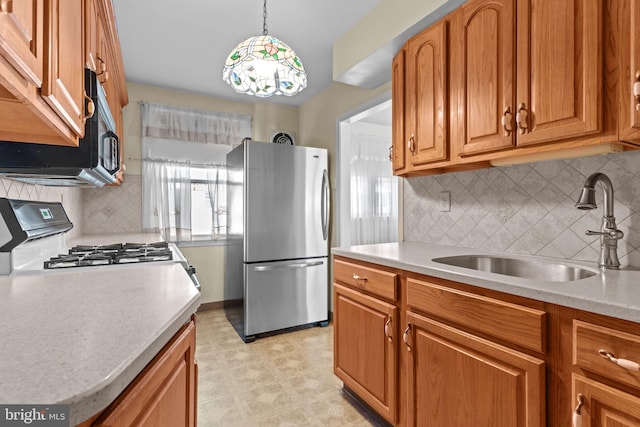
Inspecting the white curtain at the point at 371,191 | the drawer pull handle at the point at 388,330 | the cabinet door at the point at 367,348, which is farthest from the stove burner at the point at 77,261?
the white curtain at the point at 371,191

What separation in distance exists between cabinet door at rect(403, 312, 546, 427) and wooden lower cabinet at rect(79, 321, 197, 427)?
935mm

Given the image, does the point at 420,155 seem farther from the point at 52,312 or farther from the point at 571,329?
the point at 52,312

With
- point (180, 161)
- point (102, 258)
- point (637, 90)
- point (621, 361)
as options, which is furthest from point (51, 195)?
point (637, 90)

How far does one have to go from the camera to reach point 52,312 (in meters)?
0.82

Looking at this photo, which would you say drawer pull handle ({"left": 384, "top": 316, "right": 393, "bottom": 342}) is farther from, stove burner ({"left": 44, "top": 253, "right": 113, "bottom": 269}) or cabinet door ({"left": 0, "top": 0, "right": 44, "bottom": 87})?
cabinet door ({"left": 0, "top": 0, "right": 44, "bottom": 87})

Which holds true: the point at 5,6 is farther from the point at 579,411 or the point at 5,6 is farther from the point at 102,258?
the point at 579,411

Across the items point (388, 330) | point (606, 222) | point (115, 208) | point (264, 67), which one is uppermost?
point (264, 67)

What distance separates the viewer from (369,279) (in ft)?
5.62

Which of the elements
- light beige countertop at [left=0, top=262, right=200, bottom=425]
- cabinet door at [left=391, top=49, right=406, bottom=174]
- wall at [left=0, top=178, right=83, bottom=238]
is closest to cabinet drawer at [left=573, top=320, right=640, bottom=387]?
light beige countertop at [left=0, top=262, right=200, bottom=425]

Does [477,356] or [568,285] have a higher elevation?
[568,285]

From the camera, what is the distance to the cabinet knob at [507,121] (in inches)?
A: 55.2

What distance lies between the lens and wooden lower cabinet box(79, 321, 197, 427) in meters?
0.57

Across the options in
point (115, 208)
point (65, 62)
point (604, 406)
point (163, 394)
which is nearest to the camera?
point (163, 394)

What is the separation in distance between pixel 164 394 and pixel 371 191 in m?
3.40
